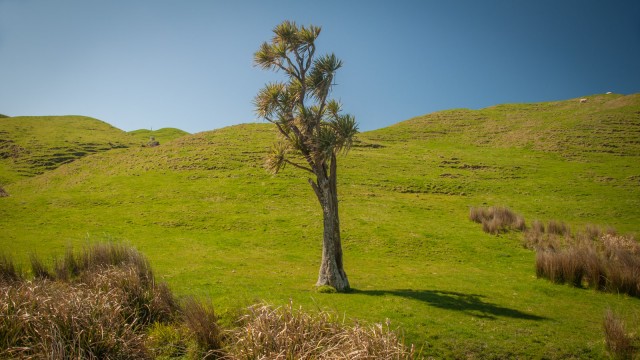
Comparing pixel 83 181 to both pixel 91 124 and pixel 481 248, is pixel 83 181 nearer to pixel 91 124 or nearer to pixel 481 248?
pixel 481 248

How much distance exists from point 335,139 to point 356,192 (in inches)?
1273

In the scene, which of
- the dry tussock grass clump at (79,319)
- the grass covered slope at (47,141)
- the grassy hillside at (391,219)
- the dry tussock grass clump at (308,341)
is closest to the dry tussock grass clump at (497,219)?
the grassy hillside at (391,219)

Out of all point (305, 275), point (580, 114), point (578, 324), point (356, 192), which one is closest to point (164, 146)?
point (356, 192)

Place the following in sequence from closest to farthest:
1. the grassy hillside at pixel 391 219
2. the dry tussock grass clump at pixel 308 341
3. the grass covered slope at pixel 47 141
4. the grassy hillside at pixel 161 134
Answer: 1. the dry tussock grass clump at pixel 308 341
2. the grassy hillside at pixel 391 219
3. the grass covered slope at pixel 47 141
4. the grassy hillside at pixel 161 134

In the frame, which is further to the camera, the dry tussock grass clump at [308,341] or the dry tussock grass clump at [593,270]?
the dry tussock grass clump at [593,270]

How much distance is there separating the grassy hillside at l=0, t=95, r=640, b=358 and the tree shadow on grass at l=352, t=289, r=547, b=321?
102 millimetres

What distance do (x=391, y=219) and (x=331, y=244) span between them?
21362 millimetres

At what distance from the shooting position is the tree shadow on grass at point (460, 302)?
1620 cm

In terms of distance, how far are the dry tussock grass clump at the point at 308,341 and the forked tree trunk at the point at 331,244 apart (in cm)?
939

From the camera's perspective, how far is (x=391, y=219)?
40156mm

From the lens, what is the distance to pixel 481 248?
32.2m

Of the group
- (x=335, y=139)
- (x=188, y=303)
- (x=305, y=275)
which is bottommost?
(x=305, y=275)

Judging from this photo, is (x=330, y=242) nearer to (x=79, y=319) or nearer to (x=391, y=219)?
(x=79, y=319)

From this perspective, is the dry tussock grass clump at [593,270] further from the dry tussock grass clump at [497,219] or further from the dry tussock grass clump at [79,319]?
the dry tussock grass clump at [79,319]
